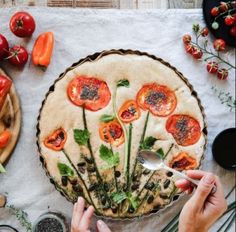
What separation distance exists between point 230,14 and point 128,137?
0.54 meters

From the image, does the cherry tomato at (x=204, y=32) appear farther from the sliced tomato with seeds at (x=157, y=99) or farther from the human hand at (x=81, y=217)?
the human hand at (x=81, y=217)

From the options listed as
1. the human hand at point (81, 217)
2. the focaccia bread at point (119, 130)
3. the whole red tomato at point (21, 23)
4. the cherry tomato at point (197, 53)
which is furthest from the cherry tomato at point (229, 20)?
the human hand at point (81, 217)

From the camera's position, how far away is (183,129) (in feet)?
5.56

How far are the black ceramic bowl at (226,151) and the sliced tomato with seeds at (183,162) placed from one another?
4.5 inches

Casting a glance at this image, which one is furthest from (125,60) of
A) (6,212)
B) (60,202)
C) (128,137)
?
(6,212)

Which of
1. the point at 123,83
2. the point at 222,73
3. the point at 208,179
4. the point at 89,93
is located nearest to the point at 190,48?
the point at 222,73

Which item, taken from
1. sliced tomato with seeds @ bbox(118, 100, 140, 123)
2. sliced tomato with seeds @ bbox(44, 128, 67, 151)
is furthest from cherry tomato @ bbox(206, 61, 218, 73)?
sliced tomato with seeds @ bbox(44, 128, 67, 151)

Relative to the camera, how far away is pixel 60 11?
70.0 inches

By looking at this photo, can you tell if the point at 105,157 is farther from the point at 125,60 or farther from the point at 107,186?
→ the point at 125,60

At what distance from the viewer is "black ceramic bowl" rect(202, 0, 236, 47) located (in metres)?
1.79

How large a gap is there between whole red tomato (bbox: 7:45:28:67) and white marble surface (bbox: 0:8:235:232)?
0.13 ft

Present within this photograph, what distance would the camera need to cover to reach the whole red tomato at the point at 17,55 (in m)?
1.69

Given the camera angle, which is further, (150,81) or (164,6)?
(164,6)

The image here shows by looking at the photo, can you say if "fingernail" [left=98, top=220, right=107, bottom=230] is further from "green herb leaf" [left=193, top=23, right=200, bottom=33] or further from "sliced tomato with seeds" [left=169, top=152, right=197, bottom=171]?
"green herb leaf" [left=193, top=23, right=200, bottom=33]
